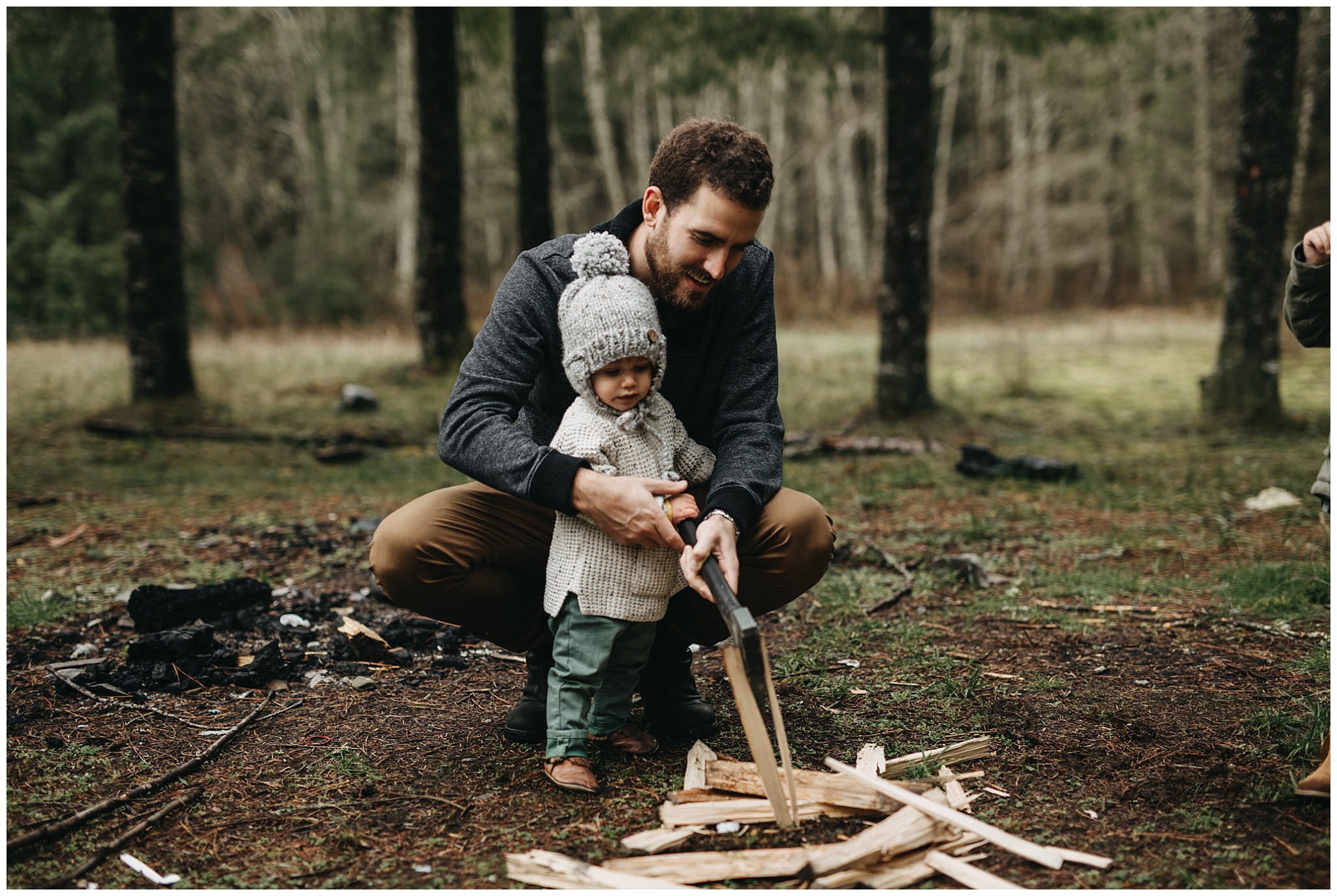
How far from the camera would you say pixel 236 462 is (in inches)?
316

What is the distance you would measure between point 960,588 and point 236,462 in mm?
5732

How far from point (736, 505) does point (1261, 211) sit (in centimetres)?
746

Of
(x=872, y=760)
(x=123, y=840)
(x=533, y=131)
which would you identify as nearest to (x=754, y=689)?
(x=872, y=760)

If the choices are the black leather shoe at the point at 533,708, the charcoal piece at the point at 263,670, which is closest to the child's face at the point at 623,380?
the black leather shoe at the point at 533,708

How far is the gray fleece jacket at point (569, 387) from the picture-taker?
2824 mm

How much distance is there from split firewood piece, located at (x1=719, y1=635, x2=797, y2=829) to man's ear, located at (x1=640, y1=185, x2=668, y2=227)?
1.24 m

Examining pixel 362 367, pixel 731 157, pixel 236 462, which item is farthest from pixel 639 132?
pixel 731 157

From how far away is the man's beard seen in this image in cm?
297

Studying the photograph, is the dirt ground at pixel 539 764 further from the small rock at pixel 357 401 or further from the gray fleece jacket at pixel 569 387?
the small rock at pixel 357 401

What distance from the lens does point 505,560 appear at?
122 inches

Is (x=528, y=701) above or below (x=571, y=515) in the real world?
below

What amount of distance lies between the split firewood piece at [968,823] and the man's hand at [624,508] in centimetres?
75

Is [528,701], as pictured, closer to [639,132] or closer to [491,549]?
[491,549]

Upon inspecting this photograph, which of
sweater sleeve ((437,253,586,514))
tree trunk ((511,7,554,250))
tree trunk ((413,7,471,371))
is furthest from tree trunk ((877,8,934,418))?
sweater sleeve ((437,253,586,514))
